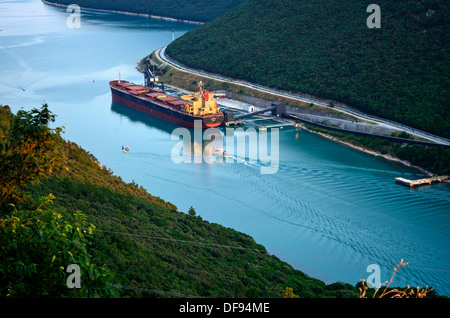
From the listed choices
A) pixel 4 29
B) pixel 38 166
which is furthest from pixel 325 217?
pixel 4 29

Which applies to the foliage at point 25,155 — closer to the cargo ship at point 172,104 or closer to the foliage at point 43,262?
the foliage at point 43,262

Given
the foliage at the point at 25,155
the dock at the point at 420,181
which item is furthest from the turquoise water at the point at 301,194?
the foliage at the point at 25,155

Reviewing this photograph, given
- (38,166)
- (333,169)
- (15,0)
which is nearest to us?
(38,166)

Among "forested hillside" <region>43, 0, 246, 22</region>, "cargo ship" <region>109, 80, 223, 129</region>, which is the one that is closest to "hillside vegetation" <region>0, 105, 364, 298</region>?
"cargo ship" <region>109, 80, 223, 129</region>

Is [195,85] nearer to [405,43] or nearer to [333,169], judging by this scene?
[405,43]

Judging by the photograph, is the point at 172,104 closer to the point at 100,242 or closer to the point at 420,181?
the point at 420,181

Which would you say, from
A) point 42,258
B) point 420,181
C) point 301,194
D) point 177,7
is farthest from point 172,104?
point 177,7

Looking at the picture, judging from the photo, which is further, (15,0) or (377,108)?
(15,0)
